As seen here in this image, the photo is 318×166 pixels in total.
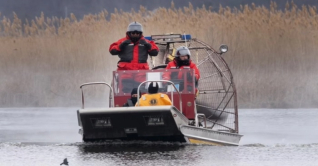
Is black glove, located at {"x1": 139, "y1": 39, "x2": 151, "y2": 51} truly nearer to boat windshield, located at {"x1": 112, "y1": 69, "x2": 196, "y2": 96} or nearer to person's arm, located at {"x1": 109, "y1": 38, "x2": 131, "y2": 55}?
person's arm, located at {"x1": 109, "y1": 38, "x2": 131, "y2": 55}

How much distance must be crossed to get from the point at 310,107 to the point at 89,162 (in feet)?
62.7

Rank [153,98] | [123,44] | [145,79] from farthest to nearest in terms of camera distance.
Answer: [123,44] → [145,79] → [153,98]

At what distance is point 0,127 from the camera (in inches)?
988

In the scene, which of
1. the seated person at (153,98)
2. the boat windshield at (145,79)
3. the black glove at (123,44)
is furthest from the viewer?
the black glove at (123,44)

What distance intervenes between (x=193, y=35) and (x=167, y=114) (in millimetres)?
14362

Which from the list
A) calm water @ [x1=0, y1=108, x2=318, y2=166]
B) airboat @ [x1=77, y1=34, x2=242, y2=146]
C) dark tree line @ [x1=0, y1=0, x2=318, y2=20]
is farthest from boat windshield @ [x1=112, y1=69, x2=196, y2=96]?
dark tree line @ [x1=0, y1=0, x2=318, y2=20]

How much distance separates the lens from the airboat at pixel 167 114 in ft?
53.2

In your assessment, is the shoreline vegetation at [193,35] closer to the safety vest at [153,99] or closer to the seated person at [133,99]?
the seated person at [133,99]

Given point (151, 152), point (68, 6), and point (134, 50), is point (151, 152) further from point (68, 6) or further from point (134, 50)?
point (68, 6)

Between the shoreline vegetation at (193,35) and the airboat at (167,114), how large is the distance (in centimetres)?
1023

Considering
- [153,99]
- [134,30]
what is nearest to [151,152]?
[153,99]

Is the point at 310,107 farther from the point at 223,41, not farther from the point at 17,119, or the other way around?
the point at 17,119

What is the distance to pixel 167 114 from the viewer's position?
52.7 ft

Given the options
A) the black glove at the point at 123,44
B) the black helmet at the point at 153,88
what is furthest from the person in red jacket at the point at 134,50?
the black helmet at the point at 153,88
